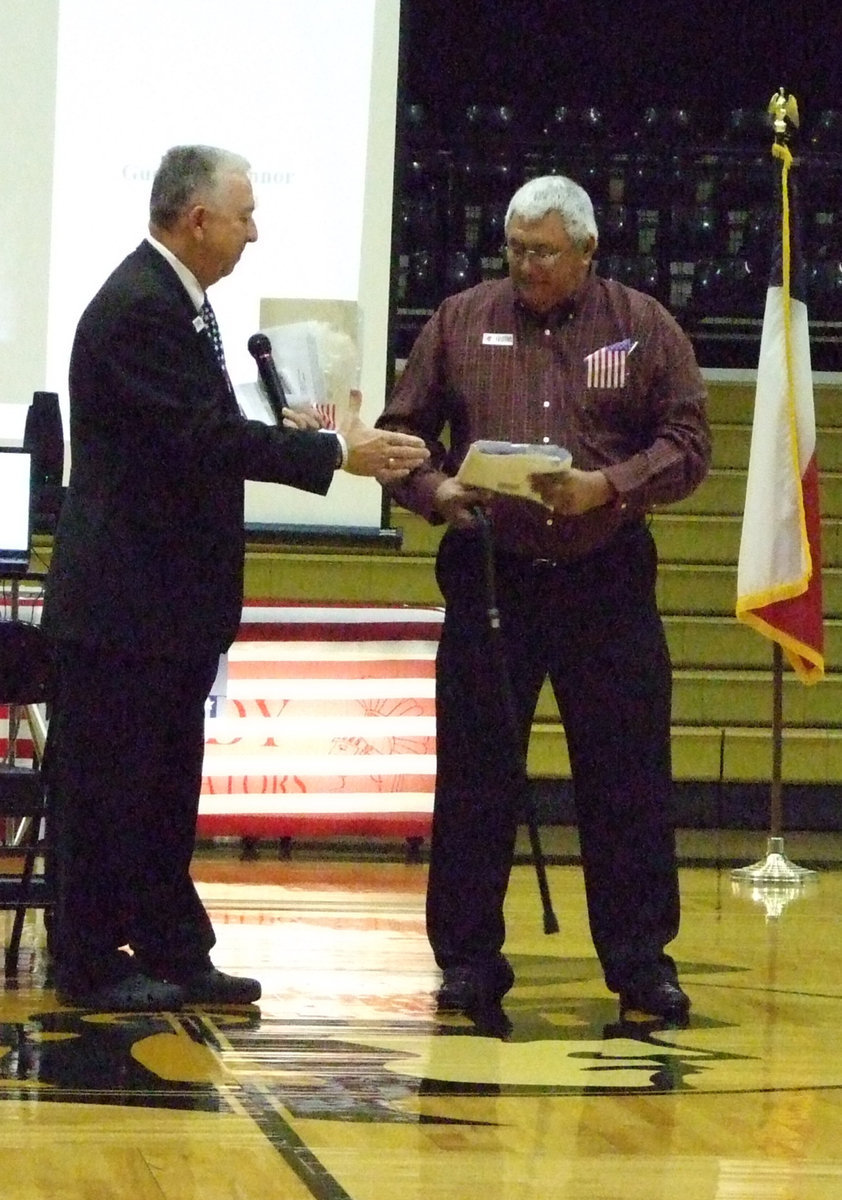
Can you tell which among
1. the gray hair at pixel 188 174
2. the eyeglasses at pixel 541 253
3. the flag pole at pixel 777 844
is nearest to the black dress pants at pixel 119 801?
the gray hair at pixel 188 174

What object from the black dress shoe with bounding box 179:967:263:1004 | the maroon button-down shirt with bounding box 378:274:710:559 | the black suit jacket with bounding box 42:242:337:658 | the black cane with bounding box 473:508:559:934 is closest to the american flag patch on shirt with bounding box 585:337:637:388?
the maroon button-down shirt with bounding box 378:274:710:559

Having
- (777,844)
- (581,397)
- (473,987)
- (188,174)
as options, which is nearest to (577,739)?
(473,987)

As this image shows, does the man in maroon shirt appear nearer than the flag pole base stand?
Yes

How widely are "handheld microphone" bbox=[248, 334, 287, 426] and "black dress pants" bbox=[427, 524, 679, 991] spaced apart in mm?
388

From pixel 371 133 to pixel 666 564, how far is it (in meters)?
2.92

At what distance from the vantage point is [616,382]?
146 inches

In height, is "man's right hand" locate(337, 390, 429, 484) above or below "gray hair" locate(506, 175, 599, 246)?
below

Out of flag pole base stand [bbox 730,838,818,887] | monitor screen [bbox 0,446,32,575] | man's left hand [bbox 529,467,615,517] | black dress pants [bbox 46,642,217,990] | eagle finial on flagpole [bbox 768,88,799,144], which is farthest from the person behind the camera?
eagle finial on flagpole [bbox 768,88,799,144]

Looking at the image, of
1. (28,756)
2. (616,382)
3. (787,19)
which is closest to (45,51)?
(28,756)

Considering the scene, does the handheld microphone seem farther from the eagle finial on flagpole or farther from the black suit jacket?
the eagle finial on flagpole

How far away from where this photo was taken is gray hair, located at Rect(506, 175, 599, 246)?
3.60 m

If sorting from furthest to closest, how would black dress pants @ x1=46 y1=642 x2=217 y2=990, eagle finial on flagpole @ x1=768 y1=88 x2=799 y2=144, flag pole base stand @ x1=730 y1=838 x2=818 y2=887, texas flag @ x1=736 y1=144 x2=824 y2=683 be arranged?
texas flag @ x1=736 y1=144 x2=824 y2=683 < eagle finial on flagpole @ x1=768 y1=88 x2=799 y2=144 < flag pole base stand @ x1=730 y1=838 x2=818 y2=887 < black dress pants @ x1=46 y1=642 x2=217 y2=990

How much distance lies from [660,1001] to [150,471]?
127cm

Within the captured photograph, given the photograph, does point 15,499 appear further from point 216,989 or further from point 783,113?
point 783,113
